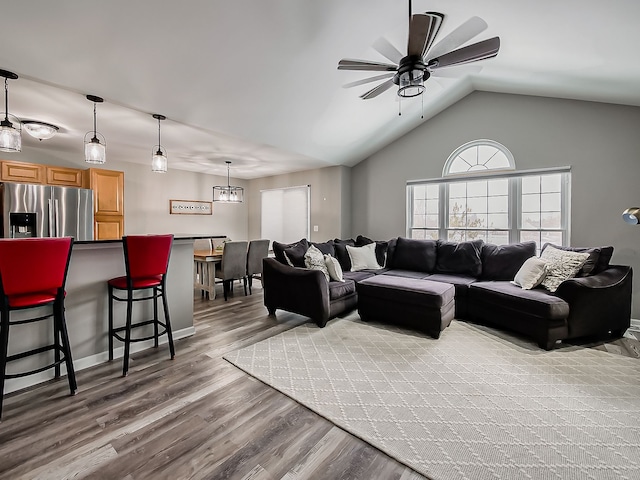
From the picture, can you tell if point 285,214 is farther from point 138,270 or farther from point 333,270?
point 138,270

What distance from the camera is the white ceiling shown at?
2.20m

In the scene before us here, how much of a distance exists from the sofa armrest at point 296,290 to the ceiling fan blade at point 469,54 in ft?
7.81

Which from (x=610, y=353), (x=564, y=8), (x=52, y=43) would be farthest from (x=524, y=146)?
(x=52, y=43)

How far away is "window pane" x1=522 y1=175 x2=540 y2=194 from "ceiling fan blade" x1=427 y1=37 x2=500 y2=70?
289 cm

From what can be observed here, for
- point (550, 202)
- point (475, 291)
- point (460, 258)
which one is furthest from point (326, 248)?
point (550, 202)

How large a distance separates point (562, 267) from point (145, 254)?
440 centimetres

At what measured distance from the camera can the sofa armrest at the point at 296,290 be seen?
350 cm

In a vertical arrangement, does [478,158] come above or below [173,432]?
above

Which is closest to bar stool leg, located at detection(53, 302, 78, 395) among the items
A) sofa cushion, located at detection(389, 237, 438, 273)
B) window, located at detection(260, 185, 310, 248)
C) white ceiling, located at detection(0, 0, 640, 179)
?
white ceiling, located at detection(0, 0, 640, 179)

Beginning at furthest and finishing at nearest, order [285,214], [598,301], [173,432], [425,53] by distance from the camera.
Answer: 1. [285,214]
2. [598,301]
3. [425,53]
4. [173,432]

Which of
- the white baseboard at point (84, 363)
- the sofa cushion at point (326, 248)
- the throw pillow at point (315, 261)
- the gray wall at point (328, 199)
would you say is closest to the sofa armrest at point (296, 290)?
the throw pillow at point (315, 261)

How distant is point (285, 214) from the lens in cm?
714

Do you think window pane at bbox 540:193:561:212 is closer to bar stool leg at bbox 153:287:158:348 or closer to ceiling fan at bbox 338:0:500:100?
ceiling fan at bbox 338:0:500:100

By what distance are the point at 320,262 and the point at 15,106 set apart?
3843 millimetres
